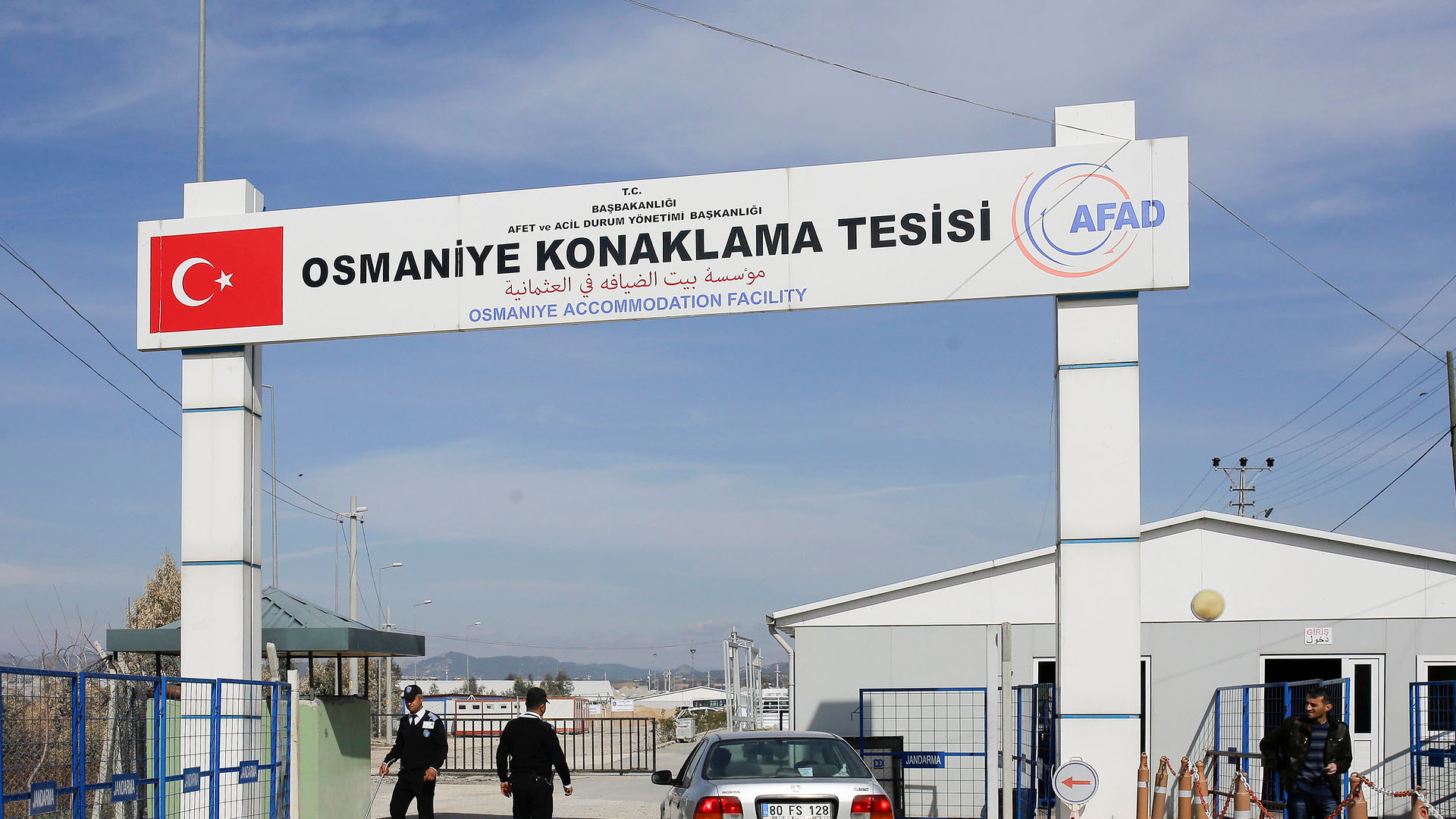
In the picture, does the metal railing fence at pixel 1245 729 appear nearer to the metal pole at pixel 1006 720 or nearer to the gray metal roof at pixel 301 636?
the metal pole at pixel 1006 720

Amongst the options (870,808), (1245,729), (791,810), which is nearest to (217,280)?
(791,810)

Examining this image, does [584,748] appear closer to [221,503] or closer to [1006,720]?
[221,503]

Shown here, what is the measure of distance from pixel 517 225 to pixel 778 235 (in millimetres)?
2455

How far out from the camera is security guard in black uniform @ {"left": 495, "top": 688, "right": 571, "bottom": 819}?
38.7 feet

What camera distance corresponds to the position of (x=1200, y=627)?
59.0 feet

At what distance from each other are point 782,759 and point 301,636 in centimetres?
584

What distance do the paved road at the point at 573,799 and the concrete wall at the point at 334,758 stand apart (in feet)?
8.37

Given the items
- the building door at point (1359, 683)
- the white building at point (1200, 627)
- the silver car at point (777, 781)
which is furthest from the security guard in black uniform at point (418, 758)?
the building door at point (1359, 683)

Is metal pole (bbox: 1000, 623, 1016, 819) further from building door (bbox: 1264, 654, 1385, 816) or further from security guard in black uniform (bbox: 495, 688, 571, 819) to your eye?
building door (bbox: 1264, 654, 1385, 816)

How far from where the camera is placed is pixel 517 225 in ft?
41.7

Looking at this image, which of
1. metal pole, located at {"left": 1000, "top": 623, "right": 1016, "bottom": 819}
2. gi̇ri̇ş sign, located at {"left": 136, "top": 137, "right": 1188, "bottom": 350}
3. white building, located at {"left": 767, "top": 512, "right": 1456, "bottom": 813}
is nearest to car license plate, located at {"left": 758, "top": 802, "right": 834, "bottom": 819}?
metal pole, located at {"left": 1000, "top": 623, "right": 1016, "bottom": 819}

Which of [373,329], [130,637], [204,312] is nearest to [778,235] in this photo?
[373,329]

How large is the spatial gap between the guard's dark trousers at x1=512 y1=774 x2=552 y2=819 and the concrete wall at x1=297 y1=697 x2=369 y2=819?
2.77 meters

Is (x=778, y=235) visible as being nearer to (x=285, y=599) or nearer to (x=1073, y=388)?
(x=1073, y=388)
